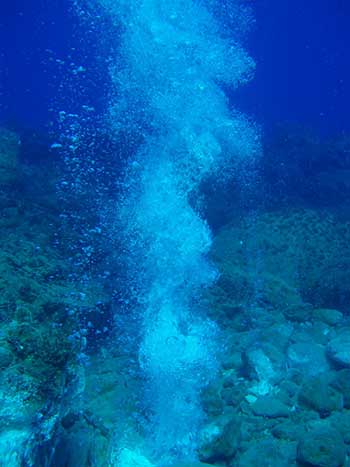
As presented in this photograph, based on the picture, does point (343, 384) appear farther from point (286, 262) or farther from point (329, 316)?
point (286, 262)

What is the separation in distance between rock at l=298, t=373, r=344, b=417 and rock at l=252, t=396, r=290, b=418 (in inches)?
9.4

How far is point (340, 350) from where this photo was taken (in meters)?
4.95

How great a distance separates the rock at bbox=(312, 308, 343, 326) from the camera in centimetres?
602

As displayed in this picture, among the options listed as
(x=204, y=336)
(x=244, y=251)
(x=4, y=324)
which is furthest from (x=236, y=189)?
(x=4, y=324)

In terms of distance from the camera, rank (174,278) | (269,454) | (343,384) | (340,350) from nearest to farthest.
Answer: (269,454), (343,384), (340,350), (174,278)

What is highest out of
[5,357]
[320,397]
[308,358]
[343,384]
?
[308,358]

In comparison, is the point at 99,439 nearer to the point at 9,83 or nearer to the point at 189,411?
the point at 189,411

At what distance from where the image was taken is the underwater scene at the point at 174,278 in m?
3.49

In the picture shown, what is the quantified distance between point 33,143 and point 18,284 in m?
10.7

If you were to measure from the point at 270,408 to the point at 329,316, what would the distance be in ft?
7.59

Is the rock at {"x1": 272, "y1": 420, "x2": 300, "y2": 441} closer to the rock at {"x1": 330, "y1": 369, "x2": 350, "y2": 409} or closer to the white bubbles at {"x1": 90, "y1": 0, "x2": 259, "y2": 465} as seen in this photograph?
the rock at {"x1": 330, "y1": 369, "x2": 350, "y2": 409}

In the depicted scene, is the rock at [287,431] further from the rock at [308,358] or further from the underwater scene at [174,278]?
the rock at [308,358]

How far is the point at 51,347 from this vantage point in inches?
105

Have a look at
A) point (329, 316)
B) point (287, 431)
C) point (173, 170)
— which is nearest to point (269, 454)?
point (287, 431)
